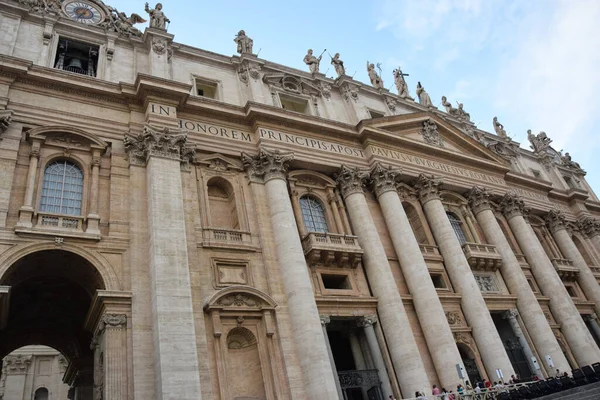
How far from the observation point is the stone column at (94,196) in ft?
57.2

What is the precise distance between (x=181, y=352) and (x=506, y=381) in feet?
49.9

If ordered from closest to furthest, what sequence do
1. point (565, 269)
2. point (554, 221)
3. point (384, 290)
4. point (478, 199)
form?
point (384, 290) < point (478, 199) < point (565, 269) < point (554, 221)

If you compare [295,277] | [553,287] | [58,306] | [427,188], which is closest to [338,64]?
[427,188]

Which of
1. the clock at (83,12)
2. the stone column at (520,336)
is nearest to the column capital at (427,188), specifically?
the stone column at (520,336)

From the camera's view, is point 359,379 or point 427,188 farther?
point 427,188

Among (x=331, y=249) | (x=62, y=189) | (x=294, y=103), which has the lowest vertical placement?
(x=331, y=249)

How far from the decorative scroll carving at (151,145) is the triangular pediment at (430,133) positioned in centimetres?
1126

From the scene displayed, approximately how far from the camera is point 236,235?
20.4m

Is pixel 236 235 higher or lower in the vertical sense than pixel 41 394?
higher

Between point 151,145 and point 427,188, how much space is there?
15.7 metres

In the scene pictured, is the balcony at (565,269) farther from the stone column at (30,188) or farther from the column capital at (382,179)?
the stone column at (30,188)

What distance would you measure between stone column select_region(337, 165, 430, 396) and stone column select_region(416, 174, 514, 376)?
451 centimetres

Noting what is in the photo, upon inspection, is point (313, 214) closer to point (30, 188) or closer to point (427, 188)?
point (427, 188)

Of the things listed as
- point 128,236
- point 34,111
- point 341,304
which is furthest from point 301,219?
point 34,111
